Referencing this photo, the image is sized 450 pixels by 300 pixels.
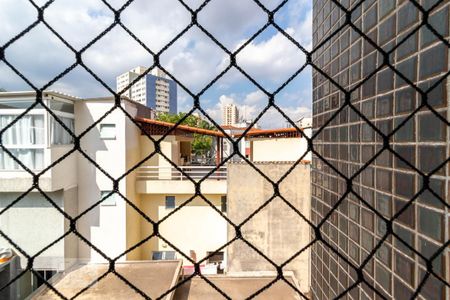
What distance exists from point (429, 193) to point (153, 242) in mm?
5097

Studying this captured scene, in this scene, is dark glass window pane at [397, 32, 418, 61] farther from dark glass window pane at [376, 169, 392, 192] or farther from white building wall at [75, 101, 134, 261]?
white building wall at [75, 101, 134, 261]

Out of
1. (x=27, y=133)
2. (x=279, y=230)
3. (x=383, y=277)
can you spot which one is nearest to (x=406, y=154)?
(x=383, y=277)

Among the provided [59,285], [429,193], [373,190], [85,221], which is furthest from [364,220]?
[85,221]

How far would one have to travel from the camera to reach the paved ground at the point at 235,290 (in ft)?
8.52

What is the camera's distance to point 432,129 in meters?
0.66

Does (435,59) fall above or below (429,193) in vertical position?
above

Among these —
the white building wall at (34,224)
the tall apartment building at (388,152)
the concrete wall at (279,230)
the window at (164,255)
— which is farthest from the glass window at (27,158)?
the tall apartment building at (388,152)

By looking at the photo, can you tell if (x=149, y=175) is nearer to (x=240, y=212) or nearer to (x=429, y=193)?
(x=240, y=212)

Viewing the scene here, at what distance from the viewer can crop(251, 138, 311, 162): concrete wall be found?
5.30m

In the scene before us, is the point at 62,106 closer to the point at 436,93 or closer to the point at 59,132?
the point at 59,132

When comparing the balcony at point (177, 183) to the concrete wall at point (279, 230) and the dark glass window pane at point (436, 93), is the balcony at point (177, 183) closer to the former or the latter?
the concrete wall at point (279, 230)

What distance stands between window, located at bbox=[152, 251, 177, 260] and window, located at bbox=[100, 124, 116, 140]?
7.35ft

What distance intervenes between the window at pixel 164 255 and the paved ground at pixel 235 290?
2265mm

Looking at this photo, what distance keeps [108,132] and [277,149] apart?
10.1 feet
